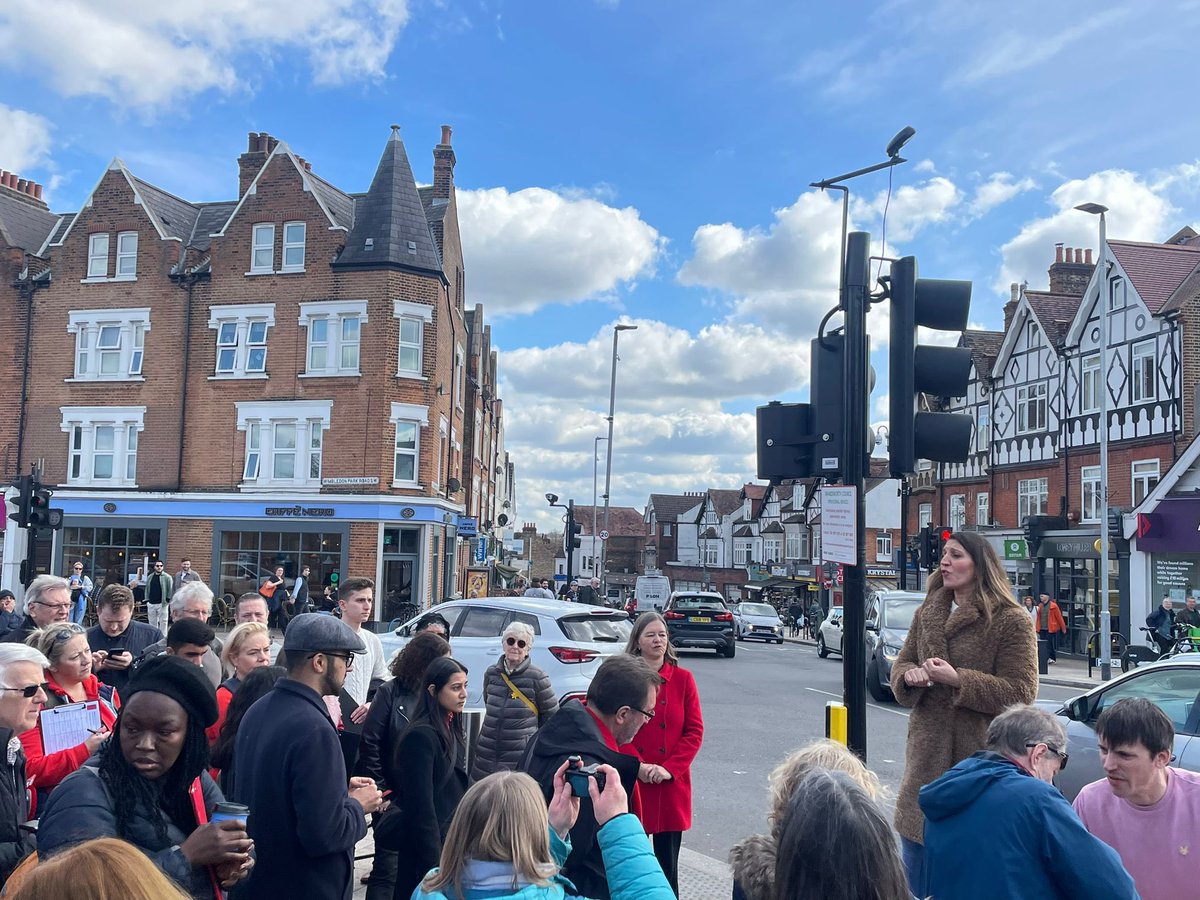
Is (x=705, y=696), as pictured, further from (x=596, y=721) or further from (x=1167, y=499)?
(x=1167, y=499)

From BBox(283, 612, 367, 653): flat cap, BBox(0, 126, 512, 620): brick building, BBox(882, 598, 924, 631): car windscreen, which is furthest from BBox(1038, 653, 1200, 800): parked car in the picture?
BBox(0, 126, 512, 620): brick building

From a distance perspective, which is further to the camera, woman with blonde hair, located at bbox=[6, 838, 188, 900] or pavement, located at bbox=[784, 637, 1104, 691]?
pavement, located at bbox=[784, 637, 1104, 691]

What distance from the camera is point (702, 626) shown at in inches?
973

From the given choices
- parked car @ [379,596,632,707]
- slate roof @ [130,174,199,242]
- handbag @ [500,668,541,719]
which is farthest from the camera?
slate roof @ [130,174,199,242]

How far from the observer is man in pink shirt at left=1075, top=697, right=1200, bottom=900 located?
11.8ft

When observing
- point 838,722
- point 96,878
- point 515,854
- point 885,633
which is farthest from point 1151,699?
point 885,633

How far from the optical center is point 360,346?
29.3m

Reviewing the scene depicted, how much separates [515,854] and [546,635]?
9.02 m

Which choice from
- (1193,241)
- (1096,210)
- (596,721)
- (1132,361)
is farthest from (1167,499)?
(596,721)

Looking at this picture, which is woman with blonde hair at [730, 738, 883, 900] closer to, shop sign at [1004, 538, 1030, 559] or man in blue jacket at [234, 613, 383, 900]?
man in blue jacket at [234, 613, 383, 900]

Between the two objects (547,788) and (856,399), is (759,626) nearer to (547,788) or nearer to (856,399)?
(856,399)

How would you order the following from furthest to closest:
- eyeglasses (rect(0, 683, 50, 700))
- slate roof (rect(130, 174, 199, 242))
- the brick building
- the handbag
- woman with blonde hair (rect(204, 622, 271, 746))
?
1. slate roof (rect(130, 174, 199, 242))
2. the brick building
3. the handbag
4. woman with blonde hair (rect(204, 622, 271, 746))
5. eyeglasses (rect(0, 683, 50, 700))

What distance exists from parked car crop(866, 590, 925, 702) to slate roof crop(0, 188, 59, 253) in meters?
30.7

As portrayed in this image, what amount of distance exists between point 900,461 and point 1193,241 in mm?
35089
